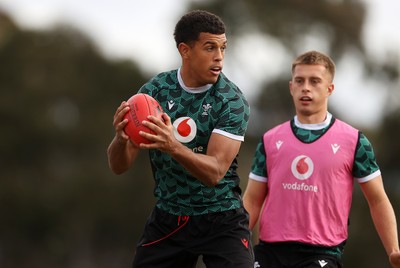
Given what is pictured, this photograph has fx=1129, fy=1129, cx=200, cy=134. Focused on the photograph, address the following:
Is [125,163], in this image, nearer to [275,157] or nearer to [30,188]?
[275,157]

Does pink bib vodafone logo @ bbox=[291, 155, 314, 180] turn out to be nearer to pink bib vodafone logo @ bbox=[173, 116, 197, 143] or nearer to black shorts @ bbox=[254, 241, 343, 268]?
black shorts @ bbox=[254, 241, 343, 268]

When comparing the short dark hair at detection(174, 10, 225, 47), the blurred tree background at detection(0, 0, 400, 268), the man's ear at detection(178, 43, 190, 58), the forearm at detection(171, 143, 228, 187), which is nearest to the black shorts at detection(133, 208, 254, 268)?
the forearm at detection(171, 143, 228, 187)

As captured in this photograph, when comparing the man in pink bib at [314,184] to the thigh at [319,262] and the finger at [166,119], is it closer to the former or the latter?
the thigh at [319,262]

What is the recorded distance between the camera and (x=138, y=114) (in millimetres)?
8344

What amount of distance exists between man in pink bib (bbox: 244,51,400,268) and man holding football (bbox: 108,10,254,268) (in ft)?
3.05

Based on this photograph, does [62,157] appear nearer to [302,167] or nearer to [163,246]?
[302,167]

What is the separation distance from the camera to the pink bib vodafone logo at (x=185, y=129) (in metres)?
8.80

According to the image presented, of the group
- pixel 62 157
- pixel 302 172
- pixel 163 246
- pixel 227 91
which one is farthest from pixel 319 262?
pixel 62 157

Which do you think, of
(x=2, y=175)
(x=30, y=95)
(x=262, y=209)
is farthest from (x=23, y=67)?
(x=262, y=209)

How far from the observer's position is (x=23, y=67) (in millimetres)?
50062

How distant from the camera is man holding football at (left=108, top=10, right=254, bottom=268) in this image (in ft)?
28.8

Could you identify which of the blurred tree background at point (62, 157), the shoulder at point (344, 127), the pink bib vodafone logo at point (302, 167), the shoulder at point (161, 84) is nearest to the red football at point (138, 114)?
the shoulder at point (161, 84)

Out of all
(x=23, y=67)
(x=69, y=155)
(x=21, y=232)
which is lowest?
(x=21, y=232)

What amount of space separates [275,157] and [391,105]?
31720mm
